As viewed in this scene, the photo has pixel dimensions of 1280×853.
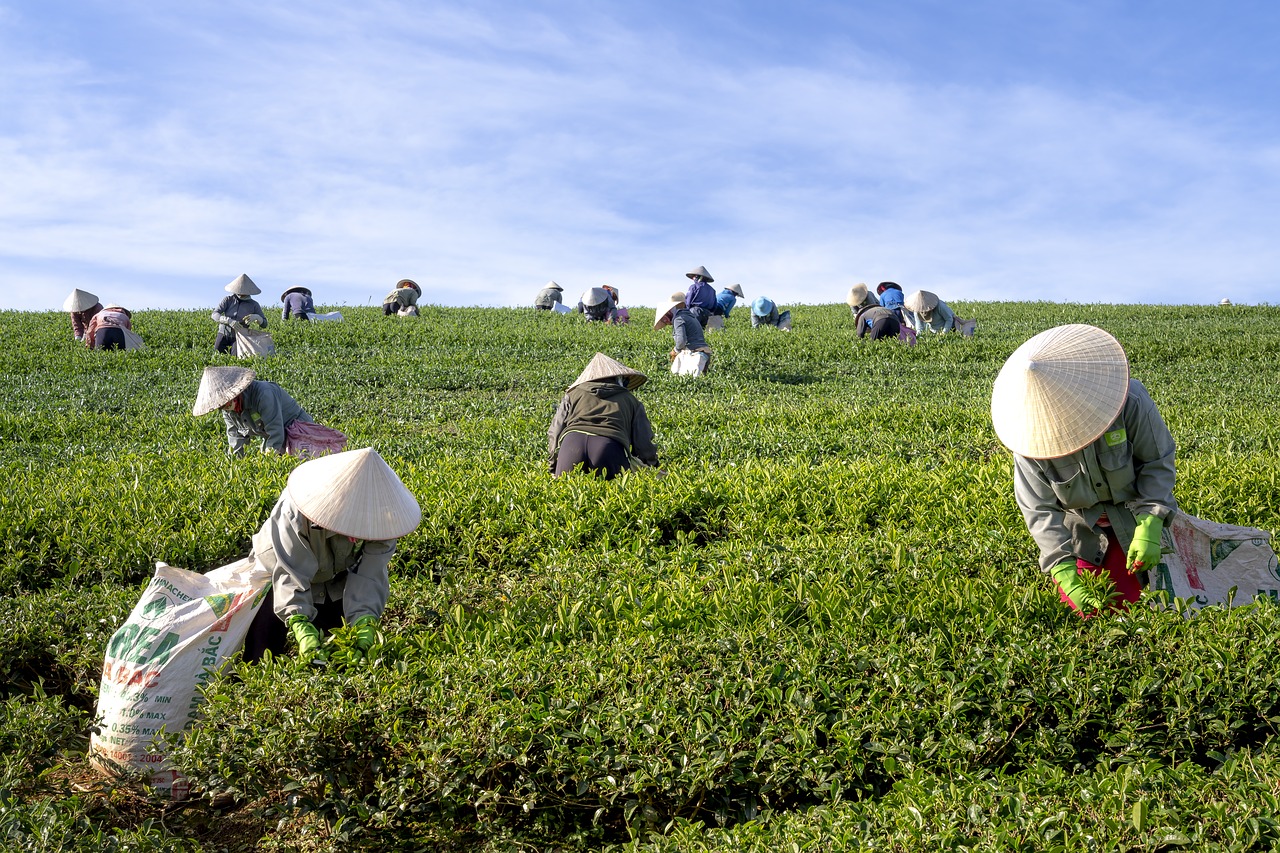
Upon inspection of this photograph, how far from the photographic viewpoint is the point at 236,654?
407cm

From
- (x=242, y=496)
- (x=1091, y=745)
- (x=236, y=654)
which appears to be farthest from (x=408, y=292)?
(x=1091, y=745)

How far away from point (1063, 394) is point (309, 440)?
603 cm

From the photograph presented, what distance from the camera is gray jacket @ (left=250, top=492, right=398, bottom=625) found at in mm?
4051

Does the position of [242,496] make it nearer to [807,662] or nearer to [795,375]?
[807,662]

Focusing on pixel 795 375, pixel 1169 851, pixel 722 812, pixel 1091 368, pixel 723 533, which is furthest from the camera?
pixel 795 375

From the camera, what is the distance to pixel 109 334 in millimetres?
16625

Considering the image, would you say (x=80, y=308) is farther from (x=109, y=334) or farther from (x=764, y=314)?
(x=764, y=314)

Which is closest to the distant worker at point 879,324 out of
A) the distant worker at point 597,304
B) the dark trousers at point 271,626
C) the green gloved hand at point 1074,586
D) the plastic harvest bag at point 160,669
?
the distant worker at point 597,304

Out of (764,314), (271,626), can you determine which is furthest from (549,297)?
(271,626)

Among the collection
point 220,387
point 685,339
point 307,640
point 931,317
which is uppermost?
point 931,317

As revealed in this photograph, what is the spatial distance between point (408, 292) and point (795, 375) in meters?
12.3

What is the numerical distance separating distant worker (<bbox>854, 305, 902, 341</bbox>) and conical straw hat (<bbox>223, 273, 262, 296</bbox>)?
1088 centimetres

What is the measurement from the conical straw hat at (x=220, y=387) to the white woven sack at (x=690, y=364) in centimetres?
765

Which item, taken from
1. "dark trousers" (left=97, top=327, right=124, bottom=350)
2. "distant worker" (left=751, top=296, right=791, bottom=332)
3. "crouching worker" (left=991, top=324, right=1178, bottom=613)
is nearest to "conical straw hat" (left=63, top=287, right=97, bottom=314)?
"dark trousers" (left=97, top=327, right=124, bottom=350)
